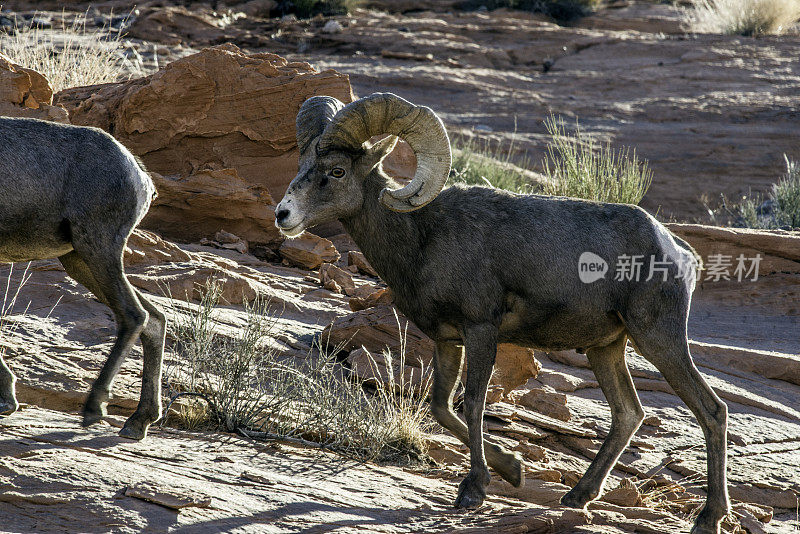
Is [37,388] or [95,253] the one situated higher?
[95,253]

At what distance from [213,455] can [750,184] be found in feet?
54.6

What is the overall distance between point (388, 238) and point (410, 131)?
73cm

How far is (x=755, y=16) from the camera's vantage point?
28.4 m

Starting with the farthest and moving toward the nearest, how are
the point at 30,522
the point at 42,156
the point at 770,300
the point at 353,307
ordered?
the point at 770,300, the point at 353,307, the point at 42,156, the point at 30,522

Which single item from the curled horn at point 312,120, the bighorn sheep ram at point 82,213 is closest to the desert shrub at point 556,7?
the curled horn at point 312,120

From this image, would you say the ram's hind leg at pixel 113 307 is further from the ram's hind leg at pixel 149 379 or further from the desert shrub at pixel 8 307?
the desert shrub at pixel 8 307

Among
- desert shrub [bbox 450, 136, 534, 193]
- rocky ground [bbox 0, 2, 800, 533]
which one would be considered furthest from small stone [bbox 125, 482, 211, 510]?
desert shrub [bbox 450, 136, 534, 193]

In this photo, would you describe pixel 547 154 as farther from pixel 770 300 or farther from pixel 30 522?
pixel 30 522

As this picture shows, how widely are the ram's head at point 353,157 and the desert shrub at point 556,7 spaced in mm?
28966

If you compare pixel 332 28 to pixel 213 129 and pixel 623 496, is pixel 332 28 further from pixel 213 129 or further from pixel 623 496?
pixel 623 496

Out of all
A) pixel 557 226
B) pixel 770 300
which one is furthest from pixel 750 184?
pixel 557 226

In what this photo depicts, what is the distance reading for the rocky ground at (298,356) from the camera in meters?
4.82

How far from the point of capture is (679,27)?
100ft

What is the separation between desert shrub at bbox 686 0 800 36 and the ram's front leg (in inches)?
1054
